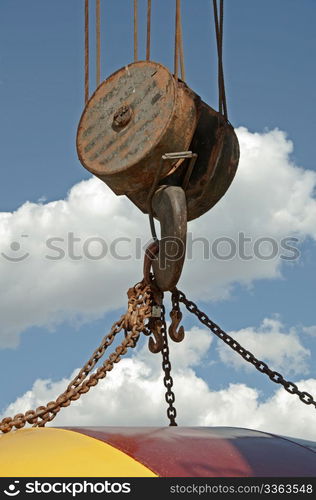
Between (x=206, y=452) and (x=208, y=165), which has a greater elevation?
(x=208, y=165)

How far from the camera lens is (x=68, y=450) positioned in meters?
2.78

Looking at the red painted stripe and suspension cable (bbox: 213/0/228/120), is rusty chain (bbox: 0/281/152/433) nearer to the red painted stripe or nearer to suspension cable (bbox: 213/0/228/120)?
the red painted stripe

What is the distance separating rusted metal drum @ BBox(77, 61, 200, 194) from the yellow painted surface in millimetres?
1649

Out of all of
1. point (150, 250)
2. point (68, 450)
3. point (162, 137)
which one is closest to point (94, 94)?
point (162, 137)

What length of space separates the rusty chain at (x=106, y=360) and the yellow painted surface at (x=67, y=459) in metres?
0.65

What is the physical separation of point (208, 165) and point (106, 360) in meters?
1.30

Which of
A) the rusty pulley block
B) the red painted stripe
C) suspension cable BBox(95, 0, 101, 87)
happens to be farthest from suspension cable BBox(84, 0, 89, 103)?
the red painted stripe

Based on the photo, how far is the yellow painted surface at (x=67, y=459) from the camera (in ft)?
8.60

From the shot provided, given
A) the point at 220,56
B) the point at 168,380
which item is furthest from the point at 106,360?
the point at 220,56

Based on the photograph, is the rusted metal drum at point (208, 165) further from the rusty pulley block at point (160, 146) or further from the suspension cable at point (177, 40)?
the suspension cable at point (177, 40)

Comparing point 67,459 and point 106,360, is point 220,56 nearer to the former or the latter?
point 106,360

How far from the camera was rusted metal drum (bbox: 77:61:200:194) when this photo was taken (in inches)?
159

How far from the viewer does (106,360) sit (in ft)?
12.5
